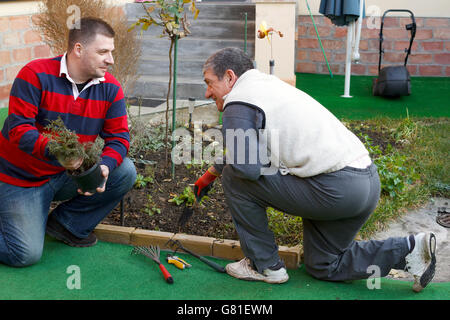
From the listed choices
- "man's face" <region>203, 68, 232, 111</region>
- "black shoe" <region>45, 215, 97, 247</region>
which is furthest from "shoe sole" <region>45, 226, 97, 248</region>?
"man's face" <region>203, 68, 232, 111</region>

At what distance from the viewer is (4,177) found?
3232 millimetres

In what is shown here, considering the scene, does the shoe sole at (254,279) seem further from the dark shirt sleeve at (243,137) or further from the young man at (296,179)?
the dark shirt sleeve at (243,137)

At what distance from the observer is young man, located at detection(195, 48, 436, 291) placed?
109 inches

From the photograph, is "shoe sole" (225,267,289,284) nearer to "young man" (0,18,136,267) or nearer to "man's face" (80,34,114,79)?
"young man" (0,18,136,267)

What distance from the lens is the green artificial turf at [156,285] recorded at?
2.91 m

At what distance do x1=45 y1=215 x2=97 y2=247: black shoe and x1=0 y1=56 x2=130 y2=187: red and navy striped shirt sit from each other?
14.2 inches

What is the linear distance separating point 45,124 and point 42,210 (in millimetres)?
535

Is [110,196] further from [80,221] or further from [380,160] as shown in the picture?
[380,160]

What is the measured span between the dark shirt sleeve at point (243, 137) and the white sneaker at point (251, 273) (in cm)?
59

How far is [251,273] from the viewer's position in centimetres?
310

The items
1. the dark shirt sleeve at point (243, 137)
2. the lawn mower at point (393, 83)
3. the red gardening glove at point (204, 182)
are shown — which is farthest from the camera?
the lawn mower at point (393, 83)

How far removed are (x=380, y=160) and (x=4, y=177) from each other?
2940 mm

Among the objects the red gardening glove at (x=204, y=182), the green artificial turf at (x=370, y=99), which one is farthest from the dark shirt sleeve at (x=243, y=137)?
the green artificial turf at (x=370, y=99)

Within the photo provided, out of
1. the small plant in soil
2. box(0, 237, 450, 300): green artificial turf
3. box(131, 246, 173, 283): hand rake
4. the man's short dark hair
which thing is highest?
the man's short dark hair
